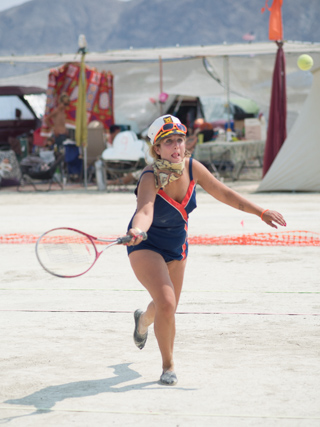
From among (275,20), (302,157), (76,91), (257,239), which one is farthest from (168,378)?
(76,91)

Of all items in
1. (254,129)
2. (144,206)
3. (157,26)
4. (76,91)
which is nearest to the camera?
(144,206)

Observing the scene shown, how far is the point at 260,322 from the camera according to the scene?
19.7 feet

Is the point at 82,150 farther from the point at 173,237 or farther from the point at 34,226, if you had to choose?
the point at 173,237

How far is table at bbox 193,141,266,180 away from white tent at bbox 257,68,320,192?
6.55ft

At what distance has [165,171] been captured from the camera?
4.79m

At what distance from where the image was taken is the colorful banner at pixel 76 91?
64.5ft

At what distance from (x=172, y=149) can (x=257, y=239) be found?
5.62 metres

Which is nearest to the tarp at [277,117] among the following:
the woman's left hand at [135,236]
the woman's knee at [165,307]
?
the woman's knee at [165,307]

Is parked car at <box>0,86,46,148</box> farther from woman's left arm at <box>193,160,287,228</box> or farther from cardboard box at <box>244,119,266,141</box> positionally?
woman's left arm at <box>193,160,287,228</box>

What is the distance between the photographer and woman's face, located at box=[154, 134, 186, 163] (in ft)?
15.8

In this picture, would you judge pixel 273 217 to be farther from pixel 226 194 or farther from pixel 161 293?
pixel 161 293

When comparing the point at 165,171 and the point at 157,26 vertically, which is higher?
the point at 157,26

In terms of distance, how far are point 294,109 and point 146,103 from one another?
14.7 ft

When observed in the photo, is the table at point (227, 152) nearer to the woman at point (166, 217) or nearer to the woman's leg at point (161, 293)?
the woman at point (166, 217)
